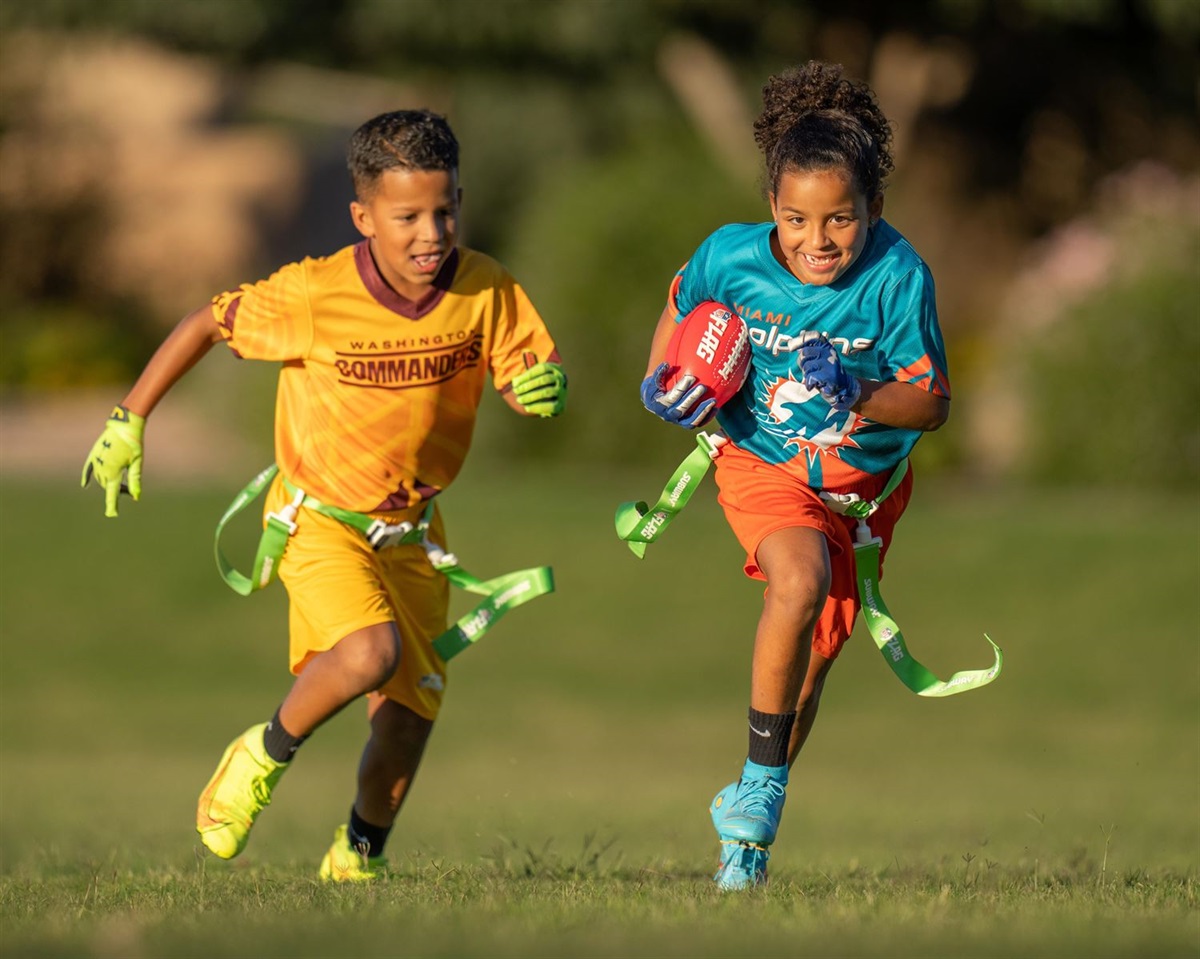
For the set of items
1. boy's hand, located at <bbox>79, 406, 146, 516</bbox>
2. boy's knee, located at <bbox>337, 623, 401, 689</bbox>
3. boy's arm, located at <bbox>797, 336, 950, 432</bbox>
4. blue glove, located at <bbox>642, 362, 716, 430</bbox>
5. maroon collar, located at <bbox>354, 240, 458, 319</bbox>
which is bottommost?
boy's knee, located at <bbox>337, 623, 401, 689</bbox>

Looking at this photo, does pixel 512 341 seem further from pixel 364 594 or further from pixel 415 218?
pixel 364 594

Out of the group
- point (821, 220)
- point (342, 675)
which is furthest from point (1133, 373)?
point (342, 675)

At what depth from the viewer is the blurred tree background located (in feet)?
61.3

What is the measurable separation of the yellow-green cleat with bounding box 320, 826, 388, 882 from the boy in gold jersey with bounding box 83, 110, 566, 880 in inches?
0.4

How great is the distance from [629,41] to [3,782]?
11.5 m

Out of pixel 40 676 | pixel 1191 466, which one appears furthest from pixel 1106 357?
pixel 40 676

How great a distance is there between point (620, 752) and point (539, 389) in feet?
25.5

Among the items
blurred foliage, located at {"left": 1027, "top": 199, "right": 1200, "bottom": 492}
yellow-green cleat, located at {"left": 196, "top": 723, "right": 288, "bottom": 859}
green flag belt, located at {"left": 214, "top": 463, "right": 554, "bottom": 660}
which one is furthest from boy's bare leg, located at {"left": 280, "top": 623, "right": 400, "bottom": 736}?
blurred foliage, located at {"left": 1027, "top": 199, "right": 1200, "bottom": 492}

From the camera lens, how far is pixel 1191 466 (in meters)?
18.0

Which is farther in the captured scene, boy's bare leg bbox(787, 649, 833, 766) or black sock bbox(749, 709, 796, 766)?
boy's bare leg bbox(787, 649, 833, 766)

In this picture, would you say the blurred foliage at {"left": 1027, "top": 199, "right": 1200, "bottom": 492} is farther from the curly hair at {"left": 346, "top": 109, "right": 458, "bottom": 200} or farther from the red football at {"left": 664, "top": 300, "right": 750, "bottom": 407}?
the red football at {"left": 664, "top": 300, "right": 750, "bottom": 407}

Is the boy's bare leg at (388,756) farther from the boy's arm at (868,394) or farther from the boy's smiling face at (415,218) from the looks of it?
the boy's arm at (868,394)

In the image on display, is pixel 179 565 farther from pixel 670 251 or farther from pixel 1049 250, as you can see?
pixel 1049 250

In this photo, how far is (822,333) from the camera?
20.1ft
